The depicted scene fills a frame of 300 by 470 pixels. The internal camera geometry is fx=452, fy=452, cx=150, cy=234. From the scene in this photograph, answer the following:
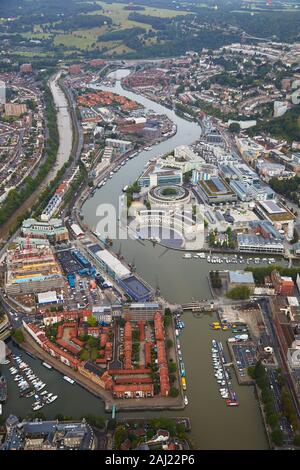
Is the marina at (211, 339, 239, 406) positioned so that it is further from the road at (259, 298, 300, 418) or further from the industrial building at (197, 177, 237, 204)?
the industrial building at (197, 177, 237, 204)

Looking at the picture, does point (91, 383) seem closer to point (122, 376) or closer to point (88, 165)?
point (122, 376)

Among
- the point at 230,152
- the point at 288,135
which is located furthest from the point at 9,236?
the point at 288,135

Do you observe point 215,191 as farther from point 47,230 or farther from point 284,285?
point 47,230

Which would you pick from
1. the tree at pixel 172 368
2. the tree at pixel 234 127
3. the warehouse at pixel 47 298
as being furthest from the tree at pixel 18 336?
the tree at pixel 234 127

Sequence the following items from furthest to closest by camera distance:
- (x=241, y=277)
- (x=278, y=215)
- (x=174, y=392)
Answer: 1. (x=278, y=215)
2. (x=241, y=277)
3. (x=174, y=392)

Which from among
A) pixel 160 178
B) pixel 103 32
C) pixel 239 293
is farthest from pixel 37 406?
pixel 103 32

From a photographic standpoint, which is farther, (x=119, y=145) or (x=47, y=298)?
(x=119, y=145)

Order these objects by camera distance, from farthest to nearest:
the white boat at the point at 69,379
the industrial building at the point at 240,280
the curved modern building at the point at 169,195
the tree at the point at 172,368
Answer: the curved modern building at the point at 169,195 < the industrial building at the point at 240,280 < the tree at the point at 172,368 < the white boat at the point at 69,379

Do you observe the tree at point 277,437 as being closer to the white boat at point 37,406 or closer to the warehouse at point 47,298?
→ the white boat at point 37,406
